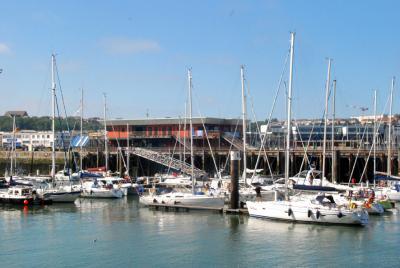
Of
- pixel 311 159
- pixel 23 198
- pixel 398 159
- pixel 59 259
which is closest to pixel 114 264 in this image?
pixel 59 259

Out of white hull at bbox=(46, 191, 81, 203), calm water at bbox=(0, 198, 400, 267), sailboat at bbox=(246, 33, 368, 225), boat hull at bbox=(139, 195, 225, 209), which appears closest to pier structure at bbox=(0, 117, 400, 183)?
white hull at bbox=(46, 191, 81, 203)

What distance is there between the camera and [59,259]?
120 ft

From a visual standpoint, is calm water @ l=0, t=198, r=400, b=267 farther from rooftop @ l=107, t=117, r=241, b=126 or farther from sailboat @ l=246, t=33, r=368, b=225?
rooftop @ l=107, t=117, r=241, b=126

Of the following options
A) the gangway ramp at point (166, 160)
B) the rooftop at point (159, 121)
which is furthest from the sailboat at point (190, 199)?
the rooftop at point (159, 121)

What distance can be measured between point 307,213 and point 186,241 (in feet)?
33.4

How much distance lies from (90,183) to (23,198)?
39.6 ft

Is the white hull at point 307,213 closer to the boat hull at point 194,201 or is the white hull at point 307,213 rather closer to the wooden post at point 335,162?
the boat hull at point 194,201

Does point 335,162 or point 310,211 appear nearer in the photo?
point 310,211

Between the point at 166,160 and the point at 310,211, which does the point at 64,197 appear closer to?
the point at 310,211

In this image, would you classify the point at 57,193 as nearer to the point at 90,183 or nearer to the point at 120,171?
the point at 90,183

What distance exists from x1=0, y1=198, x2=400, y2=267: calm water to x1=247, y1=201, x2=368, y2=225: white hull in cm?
64

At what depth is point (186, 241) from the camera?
41844 millimetres

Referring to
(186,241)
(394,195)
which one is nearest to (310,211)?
(186,241)

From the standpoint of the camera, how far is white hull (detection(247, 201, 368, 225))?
46.5 meters
